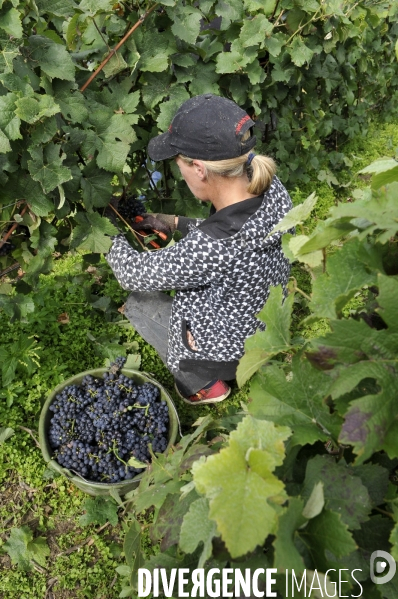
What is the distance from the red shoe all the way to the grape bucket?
0.37m

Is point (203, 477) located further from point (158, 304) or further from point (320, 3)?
point (320, 3)

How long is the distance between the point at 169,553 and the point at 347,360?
529 millimetres

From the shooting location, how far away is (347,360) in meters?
0.79

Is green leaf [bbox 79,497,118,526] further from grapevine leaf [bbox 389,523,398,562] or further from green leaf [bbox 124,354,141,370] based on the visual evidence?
grapevine leaf [bbox 389,523,398,562]

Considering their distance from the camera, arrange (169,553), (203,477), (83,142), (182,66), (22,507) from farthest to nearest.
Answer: (22,507) → (182,66) → (83,142) → (169,553) → (203,477)

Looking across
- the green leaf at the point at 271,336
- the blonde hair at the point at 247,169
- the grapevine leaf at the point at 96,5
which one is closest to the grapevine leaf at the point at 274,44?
the blonde hair at the point at 247,169

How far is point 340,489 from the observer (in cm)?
80

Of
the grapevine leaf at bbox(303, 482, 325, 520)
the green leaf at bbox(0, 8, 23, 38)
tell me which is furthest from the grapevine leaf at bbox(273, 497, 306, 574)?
the green leaf at bbox(0, 8, 23, 38)

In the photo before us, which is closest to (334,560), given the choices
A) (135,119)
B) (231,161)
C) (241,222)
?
(241,222)

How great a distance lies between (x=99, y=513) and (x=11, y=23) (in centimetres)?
222

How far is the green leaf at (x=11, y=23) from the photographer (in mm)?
1489

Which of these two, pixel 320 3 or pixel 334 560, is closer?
pixel 334 560

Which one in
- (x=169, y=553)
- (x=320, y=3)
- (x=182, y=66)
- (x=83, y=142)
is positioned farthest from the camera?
(x=320, y=3)

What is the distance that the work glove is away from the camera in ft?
8.48
